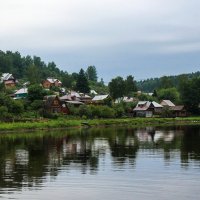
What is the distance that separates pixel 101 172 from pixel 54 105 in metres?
65.8

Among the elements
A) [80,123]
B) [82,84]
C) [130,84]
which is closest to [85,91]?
[82,84]

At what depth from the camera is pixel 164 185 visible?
24391mm

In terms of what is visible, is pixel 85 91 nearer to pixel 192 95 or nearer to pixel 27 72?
pixel 27 72

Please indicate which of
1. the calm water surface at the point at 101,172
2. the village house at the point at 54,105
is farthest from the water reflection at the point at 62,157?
the village house at the point at 54,105

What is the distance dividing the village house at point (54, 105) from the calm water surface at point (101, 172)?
47.7 metres

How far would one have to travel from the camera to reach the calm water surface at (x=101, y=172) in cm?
2272

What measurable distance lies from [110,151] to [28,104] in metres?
52.8

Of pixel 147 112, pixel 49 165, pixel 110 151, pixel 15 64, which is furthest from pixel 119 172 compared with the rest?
pixel 15 64

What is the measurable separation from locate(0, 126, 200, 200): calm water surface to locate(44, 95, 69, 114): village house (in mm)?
47733

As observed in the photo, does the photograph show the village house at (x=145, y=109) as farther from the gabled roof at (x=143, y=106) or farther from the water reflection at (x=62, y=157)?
the water reflection at (x=62, y=157)

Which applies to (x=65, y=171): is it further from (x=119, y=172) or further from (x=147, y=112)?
(x=147, y=112)

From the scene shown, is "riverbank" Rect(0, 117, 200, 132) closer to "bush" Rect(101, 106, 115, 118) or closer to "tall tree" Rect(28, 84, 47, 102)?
"bush" Rect(101, 106, 115, 118)

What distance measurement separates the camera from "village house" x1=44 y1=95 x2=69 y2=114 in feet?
306

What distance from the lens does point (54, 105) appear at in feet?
309
